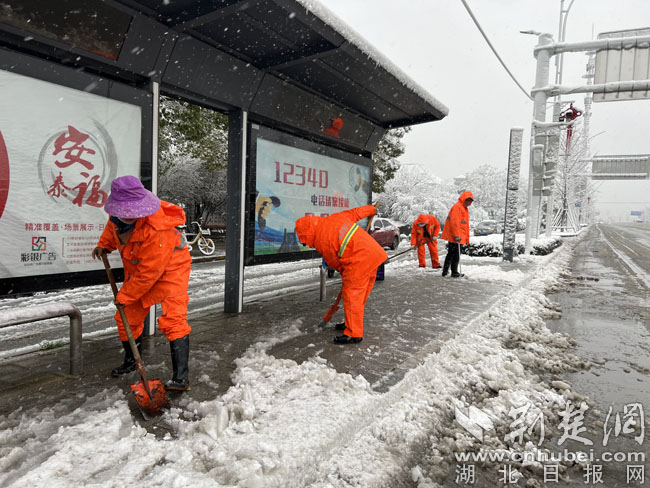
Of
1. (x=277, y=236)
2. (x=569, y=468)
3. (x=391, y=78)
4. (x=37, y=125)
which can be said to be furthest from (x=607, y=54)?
(x=37, y=125)

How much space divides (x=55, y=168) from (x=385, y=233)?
15618 millimetres

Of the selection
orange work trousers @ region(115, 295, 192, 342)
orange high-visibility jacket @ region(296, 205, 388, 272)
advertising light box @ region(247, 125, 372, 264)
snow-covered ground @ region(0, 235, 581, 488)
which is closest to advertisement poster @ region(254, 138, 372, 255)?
advertising light box @ region(247, 125, 372, 264)

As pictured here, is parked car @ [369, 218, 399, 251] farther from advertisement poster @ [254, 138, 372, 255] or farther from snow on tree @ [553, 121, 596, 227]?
snow on tree @ [553, 121, 596, 227]

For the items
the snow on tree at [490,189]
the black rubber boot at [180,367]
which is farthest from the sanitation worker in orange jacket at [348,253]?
the snow on tree at [490,189]

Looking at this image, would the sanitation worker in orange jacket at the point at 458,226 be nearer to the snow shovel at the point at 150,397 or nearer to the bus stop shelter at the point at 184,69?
the bus stop shelter at the point at 184,69

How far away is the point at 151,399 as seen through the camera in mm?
2770

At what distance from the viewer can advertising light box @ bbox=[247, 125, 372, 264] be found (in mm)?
5836

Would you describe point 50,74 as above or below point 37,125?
above

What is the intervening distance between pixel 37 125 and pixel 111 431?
2612mm

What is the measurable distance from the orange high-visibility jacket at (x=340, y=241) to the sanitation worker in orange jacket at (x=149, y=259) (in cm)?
137

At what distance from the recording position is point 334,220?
428 cm

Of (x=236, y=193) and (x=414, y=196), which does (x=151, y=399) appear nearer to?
(x=236, y=193)

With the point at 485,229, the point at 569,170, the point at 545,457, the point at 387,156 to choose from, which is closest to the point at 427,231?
the point at 545,457

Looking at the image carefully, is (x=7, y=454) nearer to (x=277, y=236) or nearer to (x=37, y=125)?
(x=37, y=125)
